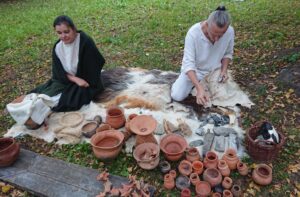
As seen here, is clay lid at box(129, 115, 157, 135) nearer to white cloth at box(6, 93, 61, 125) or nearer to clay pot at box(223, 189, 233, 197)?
clay pot at box(223, 189, 233, 197)

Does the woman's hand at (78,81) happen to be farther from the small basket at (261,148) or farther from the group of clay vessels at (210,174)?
the small basket at (261,148)

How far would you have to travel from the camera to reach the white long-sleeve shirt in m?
4.07

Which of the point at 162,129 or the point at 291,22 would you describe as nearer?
the point at 162,129

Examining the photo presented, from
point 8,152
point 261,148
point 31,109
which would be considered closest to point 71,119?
point 31,109

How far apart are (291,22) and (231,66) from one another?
262 centimetres

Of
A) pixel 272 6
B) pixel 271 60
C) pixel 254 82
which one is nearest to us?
pixel 254 82

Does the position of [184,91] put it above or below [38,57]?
above

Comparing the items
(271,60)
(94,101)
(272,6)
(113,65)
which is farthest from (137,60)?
(272,6)

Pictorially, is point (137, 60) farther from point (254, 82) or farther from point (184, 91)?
point (254, 82)

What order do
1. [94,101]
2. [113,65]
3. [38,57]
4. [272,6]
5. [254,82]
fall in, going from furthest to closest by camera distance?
[272,6], [38,57], [113,65], [254,82], [94,101]

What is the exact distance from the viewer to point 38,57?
21.8 ft

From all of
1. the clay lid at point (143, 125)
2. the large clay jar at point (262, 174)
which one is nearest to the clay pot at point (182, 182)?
the clay lid at point (143, 125)

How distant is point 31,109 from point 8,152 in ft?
2.22

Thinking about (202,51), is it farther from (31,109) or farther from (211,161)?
(31,109)
